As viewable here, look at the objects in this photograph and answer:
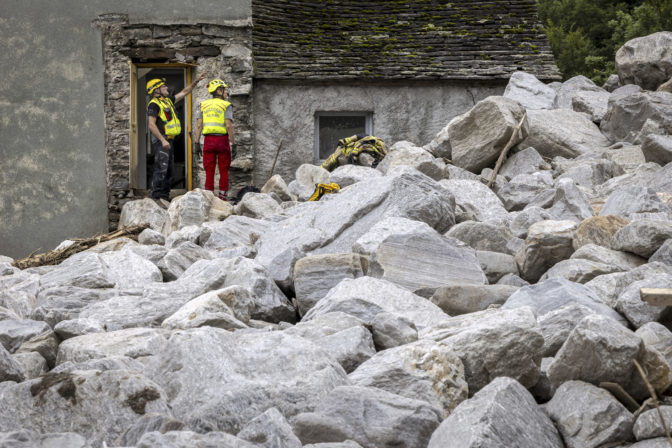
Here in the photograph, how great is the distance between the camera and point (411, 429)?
10.9 feet

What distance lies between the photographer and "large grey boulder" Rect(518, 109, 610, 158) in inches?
440

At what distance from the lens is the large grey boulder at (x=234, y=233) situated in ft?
26.8

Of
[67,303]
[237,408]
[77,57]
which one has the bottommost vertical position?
[67,303]

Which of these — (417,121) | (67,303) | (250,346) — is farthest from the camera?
(417,121)

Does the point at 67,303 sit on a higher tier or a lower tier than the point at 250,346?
lower

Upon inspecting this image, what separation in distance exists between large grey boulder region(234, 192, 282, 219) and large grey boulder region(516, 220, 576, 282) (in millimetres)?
3907

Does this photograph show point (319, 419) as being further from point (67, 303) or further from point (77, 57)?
point (77, 57)

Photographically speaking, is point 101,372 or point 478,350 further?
point 478,350

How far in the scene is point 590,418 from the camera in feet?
11.3

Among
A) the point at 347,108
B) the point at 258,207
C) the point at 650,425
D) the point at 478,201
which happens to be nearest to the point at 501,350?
the point at 650,425

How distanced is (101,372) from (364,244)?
298cm

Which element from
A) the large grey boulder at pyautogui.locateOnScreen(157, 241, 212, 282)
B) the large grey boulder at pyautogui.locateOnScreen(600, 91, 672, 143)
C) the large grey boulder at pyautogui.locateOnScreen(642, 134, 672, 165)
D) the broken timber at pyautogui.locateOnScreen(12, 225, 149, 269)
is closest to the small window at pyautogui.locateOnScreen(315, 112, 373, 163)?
the large grey boulder at pyautogui.locateOnScreen(600, 91, 672, 143)

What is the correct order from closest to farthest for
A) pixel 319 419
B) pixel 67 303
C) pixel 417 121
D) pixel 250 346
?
pixel 319 419 → pixel 250 346 → pixel 67 303 → pixel 417 121

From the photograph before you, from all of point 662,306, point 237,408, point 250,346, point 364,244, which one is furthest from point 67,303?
point 662,306
